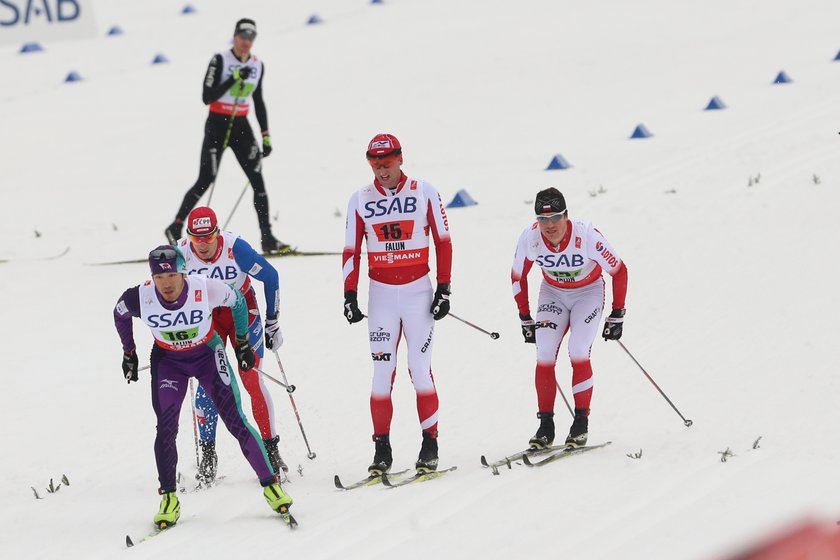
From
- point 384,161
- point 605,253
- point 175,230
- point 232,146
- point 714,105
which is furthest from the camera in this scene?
point 714,105

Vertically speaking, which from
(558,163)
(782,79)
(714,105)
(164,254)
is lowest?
(164,254)

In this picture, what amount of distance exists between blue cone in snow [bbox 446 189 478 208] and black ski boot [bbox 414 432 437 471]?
732 cm

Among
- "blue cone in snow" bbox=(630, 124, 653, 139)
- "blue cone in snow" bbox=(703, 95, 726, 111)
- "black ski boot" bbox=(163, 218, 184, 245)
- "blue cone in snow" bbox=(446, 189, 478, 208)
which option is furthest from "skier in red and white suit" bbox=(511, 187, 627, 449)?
"blue cone in snow" bbox=(703, 95, 726, 111)

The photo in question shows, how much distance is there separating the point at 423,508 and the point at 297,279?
602cm

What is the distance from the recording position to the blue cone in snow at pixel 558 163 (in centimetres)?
1595

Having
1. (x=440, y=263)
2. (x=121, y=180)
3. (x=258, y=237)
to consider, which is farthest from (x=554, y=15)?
(x=440, y=263)

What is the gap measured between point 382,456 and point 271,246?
577 centimetres

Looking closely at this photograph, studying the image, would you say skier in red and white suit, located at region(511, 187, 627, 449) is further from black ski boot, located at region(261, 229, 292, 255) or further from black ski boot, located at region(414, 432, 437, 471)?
black ski boot, located at region(261, 229, 292, 255)

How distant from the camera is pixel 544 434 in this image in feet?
25.8

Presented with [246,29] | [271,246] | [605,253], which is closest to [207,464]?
[605,253]

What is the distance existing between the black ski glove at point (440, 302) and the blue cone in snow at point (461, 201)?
7.20 m

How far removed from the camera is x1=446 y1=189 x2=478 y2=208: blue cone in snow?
1473 centimetres

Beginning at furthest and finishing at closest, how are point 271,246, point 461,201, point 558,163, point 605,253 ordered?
point 558,163, point 461,201, point 271,246, point 605,253

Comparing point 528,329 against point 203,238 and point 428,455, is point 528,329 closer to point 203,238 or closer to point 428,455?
point 428,455
